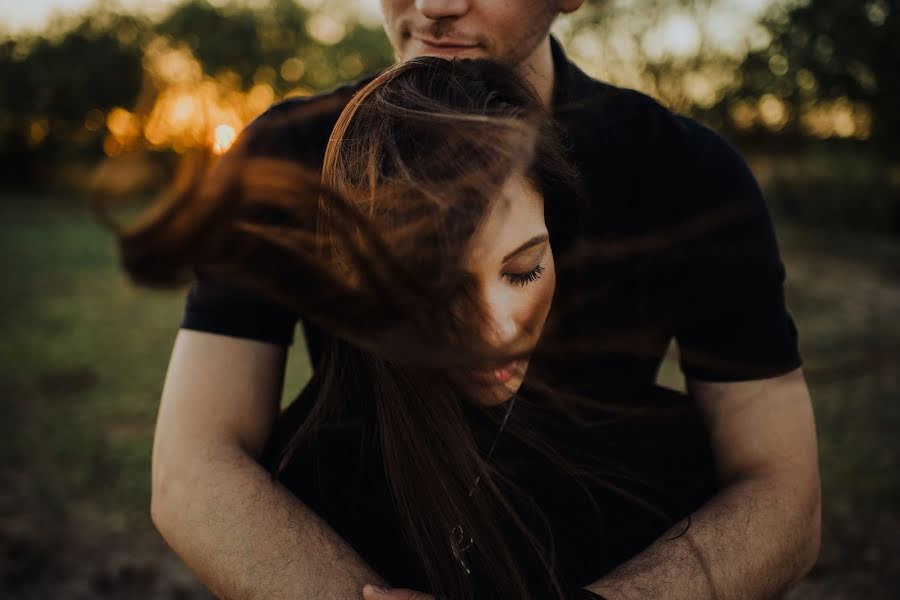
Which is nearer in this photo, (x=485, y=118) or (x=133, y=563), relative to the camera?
(x=485, y=118)

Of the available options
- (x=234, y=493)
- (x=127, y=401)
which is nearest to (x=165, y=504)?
(x=234, y=493)

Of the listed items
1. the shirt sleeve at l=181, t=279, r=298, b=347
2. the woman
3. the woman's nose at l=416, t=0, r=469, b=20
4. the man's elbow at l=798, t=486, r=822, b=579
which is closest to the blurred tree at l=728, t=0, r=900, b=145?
the woman's nose at l=416, t=0, r=469, b=20

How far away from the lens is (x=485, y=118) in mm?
1456

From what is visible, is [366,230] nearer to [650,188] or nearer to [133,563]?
[650,188]

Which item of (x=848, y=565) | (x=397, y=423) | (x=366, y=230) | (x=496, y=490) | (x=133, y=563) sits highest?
(x=366, y=230)

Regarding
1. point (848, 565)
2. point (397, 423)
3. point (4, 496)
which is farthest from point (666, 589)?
point (4, 496)

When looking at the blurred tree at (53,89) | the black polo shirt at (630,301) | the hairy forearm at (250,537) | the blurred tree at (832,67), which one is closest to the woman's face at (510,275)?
the black polo shirt at (630,301)

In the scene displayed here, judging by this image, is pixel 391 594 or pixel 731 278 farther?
pixel 731 278

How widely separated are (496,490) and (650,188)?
1112 millimetres

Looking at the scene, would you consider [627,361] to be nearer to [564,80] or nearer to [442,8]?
[564,80]

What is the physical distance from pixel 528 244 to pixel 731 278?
922mm

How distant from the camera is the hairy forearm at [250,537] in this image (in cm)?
165

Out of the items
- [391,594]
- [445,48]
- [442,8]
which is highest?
[442,8]

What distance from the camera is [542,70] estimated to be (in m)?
2.29
